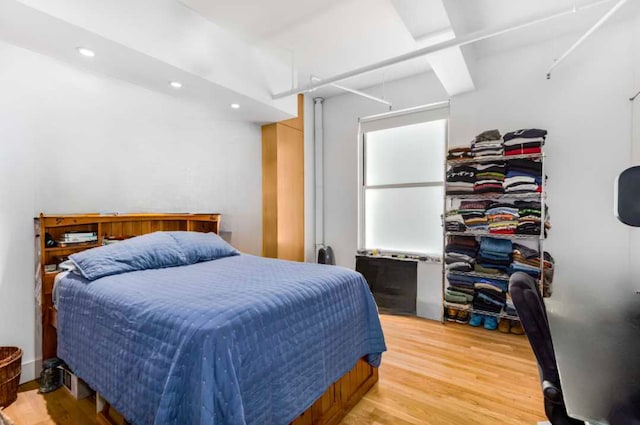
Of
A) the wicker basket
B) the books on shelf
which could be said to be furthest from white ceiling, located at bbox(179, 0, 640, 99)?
the wicker basket

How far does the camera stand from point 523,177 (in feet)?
9.54

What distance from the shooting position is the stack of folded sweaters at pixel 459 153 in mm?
3236

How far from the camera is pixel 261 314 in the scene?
1422 millimetres

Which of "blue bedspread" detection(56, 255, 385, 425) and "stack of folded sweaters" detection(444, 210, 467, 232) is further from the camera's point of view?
"stack of folded sweaters" detection(444, 210, 467, 232)

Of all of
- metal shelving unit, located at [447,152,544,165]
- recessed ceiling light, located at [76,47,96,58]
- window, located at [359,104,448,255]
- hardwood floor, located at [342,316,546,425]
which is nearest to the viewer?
hardwood floor, located at [342,316,546,425]

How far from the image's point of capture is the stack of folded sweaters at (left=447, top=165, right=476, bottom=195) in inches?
127

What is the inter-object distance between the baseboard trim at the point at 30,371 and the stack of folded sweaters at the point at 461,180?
3.87 m

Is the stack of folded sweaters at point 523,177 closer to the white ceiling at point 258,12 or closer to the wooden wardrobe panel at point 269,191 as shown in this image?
the white ceiling at point 258,12

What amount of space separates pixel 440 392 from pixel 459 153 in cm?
228

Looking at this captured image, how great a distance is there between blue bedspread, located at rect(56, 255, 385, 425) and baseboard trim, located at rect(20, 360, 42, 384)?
18.9 inches

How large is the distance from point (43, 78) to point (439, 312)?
167 inches

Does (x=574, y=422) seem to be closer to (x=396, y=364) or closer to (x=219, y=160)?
(x=396, y=364)

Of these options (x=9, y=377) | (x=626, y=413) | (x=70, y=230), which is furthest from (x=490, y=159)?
(x=9, y=377)

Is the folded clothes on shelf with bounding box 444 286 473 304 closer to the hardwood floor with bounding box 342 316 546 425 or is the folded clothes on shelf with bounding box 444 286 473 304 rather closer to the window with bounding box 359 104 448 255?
the hardwood floor with bounding box 342 316 546 425
